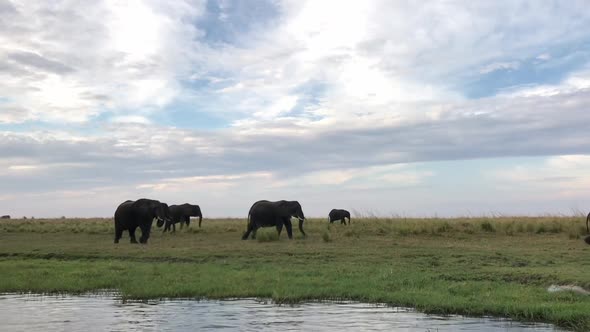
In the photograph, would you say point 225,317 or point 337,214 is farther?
point 337,214

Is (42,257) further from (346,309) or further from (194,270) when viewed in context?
(346,309)

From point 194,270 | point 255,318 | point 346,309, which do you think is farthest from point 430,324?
point 194,270

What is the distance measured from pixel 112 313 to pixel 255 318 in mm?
2766

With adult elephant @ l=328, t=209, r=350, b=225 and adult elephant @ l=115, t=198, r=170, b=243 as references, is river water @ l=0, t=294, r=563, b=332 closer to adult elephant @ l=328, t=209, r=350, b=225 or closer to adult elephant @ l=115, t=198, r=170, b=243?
adult elephant @ l=115, t=198, r=170, b=243

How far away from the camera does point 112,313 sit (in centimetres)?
1187

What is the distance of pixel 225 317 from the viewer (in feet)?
37.2

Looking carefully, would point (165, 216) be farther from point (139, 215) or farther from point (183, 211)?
point (183, 211)

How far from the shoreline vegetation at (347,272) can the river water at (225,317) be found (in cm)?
60

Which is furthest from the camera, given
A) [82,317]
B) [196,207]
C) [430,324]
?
[196,207]

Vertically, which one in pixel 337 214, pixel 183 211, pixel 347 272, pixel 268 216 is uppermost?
pixel 183 211

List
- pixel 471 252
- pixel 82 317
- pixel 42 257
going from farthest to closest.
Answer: pixel 42 257 < pixel 471 252 < pixel 82 317

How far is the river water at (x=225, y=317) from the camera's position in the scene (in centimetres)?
1044

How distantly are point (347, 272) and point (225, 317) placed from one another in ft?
19.1

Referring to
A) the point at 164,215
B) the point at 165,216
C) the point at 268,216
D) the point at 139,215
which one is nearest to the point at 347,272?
the point at 268,216
